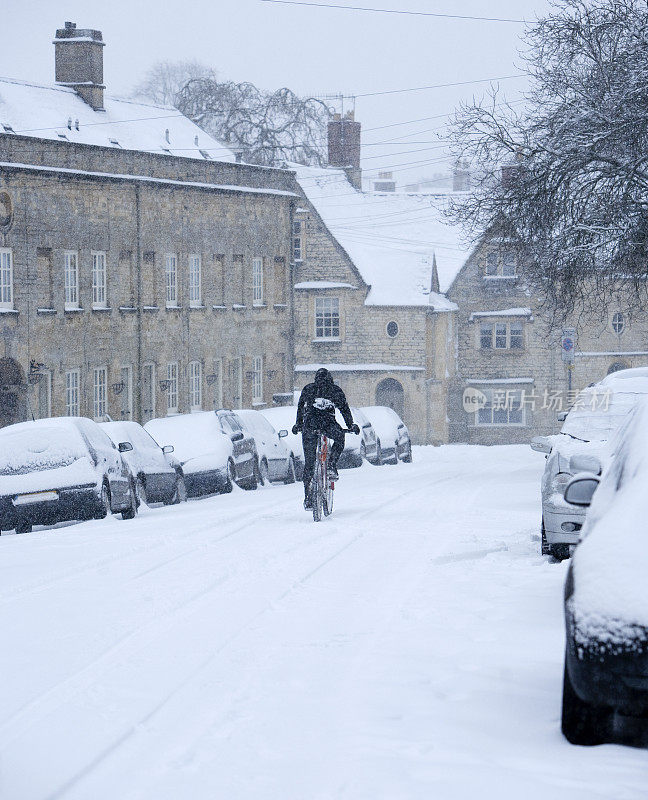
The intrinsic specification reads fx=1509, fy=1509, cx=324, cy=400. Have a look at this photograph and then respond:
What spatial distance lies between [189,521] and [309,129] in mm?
49885

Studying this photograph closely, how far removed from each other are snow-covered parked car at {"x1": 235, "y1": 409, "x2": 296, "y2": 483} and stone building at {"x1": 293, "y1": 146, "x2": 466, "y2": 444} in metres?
36.3

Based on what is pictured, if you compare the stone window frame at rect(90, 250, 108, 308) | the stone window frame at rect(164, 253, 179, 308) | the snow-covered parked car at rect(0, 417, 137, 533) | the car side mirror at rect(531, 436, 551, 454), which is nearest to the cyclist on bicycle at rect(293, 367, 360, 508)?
the car side mirror at rect(531, 436, 551, 454)

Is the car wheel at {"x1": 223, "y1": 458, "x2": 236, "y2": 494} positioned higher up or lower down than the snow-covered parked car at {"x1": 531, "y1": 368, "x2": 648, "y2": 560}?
lower down

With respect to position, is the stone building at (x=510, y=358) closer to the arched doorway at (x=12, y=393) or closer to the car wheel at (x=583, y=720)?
the arched doorway at (x=12, y=393)

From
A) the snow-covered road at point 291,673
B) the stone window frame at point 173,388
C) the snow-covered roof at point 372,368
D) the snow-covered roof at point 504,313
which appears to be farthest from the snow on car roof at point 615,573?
the snow-covered roof at point 504,313

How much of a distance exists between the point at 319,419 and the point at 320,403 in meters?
0.18

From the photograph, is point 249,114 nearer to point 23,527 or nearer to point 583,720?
point 23,527

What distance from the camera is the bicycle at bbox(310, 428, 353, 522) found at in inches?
A: 640

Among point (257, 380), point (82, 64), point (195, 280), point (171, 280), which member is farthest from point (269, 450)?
point (257, 380)

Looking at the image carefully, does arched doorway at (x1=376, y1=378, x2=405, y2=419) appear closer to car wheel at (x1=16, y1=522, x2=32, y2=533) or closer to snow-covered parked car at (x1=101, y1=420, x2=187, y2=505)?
snow-covered parked car at (x1=101, y1=420, x2=187, y2=505)

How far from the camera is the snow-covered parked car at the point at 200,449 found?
25.2 m

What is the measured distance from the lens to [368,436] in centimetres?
3856

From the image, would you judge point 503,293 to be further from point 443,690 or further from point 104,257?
point 443,690

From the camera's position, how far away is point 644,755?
19.3ft
